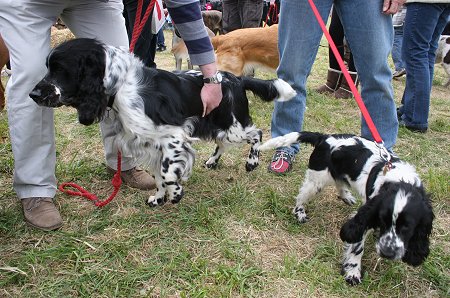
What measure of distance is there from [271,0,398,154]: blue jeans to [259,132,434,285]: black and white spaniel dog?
0.64 metres

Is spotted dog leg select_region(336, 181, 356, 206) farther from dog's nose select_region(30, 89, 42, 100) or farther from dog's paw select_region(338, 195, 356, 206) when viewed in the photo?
dog's nose select_region(30, 89, 42, 100)

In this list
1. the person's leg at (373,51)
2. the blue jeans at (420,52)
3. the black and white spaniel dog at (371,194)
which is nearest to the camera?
the black and white spaniel dog at (371,194)

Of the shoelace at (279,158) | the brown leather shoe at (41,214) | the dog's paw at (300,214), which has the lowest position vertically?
the brown leather shoe at (41,214)

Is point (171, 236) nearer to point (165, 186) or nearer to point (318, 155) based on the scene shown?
point (165, 186)

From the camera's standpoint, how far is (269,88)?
10.0ft

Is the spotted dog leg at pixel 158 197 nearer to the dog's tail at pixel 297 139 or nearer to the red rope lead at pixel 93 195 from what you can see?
the red rope lead at pixel 93 195

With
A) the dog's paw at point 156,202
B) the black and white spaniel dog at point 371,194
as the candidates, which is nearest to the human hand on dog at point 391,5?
the black and white spaniel dog at point 371,194

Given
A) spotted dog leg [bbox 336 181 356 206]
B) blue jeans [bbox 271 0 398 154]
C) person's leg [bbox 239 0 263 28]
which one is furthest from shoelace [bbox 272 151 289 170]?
person's leg [bbox 239 0 263 28]

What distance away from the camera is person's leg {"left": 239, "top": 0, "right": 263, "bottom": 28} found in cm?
601

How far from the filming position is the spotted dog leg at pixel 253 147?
328 centimetres

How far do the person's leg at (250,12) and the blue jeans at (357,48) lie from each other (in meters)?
3.04

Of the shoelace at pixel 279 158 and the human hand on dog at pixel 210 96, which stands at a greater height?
the human hand on dog at pixel 210 96

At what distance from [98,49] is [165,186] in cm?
97

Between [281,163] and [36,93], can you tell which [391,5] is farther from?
[36,93]
